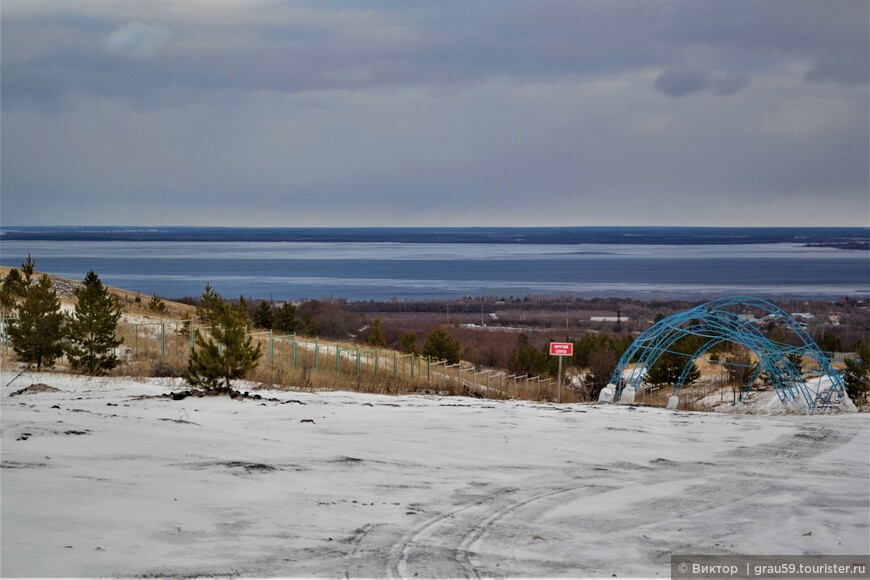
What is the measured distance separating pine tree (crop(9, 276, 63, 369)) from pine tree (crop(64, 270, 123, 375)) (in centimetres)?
25

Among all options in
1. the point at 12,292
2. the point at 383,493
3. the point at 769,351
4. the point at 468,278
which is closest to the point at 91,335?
the point at 383,493

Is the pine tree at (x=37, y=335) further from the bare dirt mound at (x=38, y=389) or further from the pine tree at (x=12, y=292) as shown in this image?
the pine tree at (x=12, y=292)

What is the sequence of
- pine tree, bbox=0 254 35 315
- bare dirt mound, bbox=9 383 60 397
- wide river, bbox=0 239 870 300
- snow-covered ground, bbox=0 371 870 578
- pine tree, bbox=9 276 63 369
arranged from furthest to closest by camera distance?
wide river, bbox=0 239 870 300 < pine tree, bbox=0 254 35 315 < pine tree, bbox=9 276 63 369 < bare dirt mound, bbox=9 383 60 397 < snow-covered ground, bbox=0 371 870 578

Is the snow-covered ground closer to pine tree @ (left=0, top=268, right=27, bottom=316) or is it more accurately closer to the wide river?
pine tree @ (left=0, top=268, right=27, bottom=316)

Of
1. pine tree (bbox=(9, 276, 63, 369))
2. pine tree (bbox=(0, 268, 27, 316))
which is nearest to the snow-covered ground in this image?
pine tree (bbox=(9, 276, 63, 369))

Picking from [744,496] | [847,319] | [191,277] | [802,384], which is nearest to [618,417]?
[744,496]

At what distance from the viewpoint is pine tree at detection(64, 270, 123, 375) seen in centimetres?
1911

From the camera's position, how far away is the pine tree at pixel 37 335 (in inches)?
735

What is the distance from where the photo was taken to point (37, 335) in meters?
18.8

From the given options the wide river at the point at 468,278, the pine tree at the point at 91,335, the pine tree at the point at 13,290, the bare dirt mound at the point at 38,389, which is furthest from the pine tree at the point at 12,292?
the wide river at the point at 468,278

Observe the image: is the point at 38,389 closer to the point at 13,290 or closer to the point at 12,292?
the point at 12,292

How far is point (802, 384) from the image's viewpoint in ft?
82.2

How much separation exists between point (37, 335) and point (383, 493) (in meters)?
11.8

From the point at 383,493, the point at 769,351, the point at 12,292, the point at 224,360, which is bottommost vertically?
the point at 383,493
